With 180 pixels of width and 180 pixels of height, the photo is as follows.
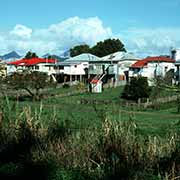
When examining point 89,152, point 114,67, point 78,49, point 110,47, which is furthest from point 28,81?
point 78,49

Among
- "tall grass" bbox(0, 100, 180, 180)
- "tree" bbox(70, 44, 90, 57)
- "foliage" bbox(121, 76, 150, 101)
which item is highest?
"tree" bbox(70, 44, 90, 57)

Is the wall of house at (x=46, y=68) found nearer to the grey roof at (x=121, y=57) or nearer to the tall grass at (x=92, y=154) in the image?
the grey roof at (x=121, y=57)

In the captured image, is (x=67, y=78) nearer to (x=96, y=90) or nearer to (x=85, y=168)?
(x=96, y=90)

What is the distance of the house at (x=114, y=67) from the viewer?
262ft

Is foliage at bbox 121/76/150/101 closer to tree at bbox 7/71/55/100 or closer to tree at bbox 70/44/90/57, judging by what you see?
tree at bbox 7/71/55/100

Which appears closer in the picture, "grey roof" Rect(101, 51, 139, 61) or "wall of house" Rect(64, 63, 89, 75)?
"grey roof" Rect(101, 51, 139, 61)

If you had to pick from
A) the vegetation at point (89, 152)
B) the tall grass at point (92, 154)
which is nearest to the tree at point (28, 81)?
the vegetation at point (89, 152)

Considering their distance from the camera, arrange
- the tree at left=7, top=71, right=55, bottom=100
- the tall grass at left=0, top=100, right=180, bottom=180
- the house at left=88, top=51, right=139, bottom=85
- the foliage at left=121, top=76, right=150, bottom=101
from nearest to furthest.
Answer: the tall grass at left=0, top=100, right=180, bottom=180 → the tree at left=7, top=71, right=55, bottom=100 → the foliage at left=121, top=76, right=150, bottom=101 → the house at left=88, top=51, right=139, bottom=85

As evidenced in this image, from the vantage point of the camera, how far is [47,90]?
2559 inches

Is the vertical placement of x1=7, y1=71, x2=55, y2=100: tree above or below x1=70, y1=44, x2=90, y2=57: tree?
below

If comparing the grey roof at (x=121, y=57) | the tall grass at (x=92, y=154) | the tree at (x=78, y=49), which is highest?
the tree at (x=78, y=49)

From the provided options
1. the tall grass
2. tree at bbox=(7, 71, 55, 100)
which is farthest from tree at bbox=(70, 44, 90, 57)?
the tall grass

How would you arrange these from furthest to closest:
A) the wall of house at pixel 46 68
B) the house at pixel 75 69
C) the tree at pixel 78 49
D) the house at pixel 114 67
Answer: the tree at pixel 78 49 < the wall of house at pixel 46 68 < the house at pixel 75 69 < the house at pixel 114 67

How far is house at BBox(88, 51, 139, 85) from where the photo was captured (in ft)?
262
